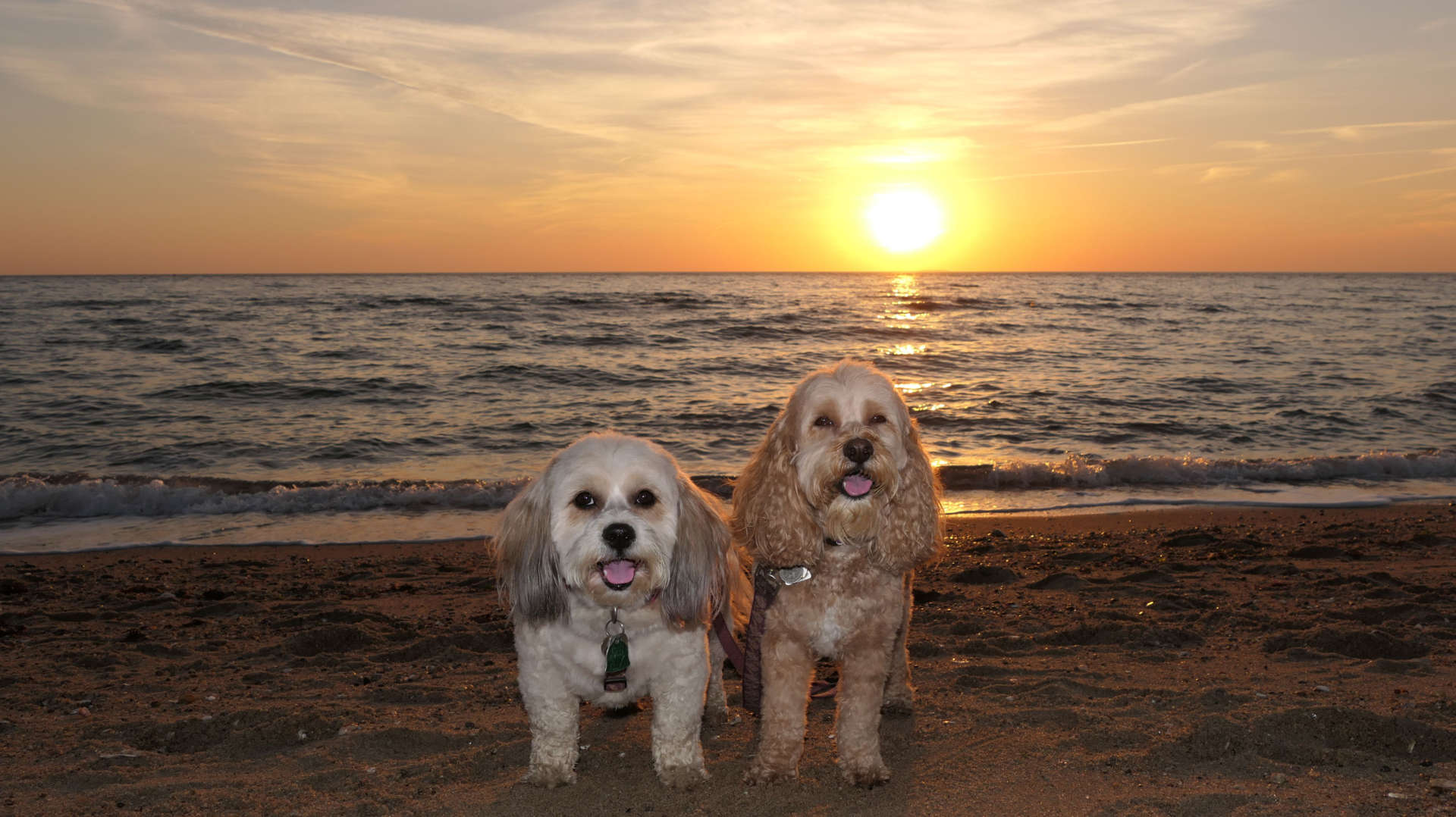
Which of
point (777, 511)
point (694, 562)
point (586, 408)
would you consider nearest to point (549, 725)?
point (694, 562)

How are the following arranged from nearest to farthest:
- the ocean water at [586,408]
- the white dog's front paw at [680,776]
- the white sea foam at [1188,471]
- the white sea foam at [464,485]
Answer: the white dog's front paw at [680,776] < the white sea foam at [464,485] < the ocean water at [586,408] < the white sea foam at [1188,471]

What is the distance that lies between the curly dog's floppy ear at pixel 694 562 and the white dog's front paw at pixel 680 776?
62 cm

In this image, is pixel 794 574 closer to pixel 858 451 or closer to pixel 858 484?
pixel 858 484

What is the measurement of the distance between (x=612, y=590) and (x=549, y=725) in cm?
74

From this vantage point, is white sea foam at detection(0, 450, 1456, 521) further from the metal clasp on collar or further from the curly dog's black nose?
the curly dog's black nose

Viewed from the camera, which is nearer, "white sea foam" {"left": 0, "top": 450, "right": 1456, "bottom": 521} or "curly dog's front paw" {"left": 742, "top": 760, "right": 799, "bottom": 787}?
"curly dog's front paw" {"left": 742, "top": 760, "right": 799, "bottom": 787}

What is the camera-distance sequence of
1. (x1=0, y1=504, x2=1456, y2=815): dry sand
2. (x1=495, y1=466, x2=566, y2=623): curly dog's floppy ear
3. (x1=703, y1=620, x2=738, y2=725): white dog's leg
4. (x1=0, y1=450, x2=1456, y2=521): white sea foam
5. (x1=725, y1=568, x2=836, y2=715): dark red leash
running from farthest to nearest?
1. (x1=0, y1=450, x2=1456, y2=521): white sea foam
2. (x1=703, y1=620, x2=738, y2=725): white dog's leg
3. (x1=725, y1=568, x2=836, y2=715): dark red leash
4. (x1=0, y1=504, x2=1456, y2=815): dry sand
5. (x1=495, y1=466, x2=566, y2=623): curly dog's floppy ear

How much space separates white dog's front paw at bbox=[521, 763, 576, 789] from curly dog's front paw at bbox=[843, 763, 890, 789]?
1132 millimetres

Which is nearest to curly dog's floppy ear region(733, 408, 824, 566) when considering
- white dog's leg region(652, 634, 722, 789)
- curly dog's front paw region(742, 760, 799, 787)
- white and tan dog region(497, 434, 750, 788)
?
white and tan dog region(497, 434, 750, 788)

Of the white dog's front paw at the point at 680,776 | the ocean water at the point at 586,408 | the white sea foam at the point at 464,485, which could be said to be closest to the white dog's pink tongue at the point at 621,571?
the white dog's front paw at the point at 680,776

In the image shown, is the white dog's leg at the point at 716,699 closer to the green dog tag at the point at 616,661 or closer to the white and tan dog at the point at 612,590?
the white and tan dog at the point at 612,590

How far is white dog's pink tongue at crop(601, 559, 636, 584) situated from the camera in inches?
131

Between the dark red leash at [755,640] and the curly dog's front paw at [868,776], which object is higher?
the dark red leash at [755,640]

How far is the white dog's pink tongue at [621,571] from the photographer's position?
3.32 meters
